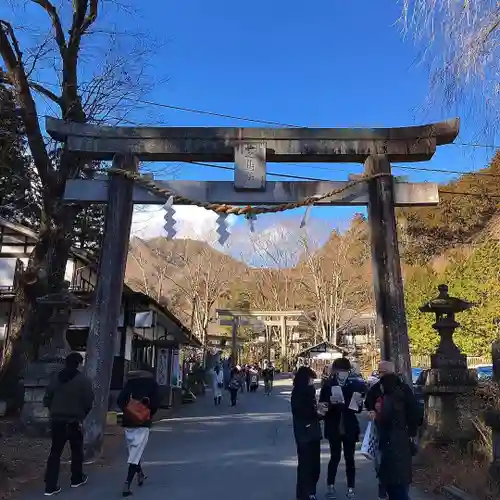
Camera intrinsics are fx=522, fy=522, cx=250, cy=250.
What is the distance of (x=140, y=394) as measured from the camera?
22.4 feet

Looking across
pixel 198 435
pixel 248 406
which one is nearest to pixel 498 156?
pixel 248 406

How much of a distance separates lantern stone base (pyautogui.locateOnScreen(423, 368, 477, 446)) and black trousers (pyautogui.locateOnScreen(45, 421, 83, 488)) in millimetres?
5645

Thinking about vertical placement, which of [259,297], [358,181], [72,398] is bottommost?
[72,398]

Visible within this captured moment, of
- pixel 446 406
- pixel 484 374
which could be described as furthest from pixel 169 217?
pixel 484 374

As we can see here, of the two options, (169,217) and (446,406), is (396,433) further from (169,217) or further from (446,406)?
(169,217)

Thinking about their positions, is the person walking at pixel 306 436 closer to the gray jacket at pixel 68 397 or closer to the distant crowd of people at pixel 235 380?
the gray jacket at pixel 68 397

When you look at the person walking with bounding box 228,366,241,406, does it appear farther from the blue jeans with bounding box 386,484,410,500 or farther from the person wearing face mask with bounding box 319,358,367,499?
the blue jeans with bounding box 386,484,410,500

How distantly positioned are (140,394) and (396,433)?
3340 millimetres

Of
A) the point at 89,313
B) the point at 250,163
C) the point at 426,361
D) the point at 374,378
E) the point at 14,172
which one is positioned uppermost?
the point at 14,172

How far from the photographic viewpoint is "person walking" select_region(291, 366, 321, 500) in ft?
20.2

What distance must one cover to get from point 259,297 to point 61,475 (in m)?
50.1

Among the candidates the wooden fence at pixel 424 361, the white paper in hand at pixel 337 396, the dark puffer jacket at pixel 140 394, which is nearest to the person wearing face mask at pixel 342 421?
the white paper in hand at pixel 337 396

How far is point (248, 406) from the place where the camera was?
A: 2166 cm

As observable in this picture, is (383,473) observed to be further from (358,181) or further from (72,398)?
(358,181)
